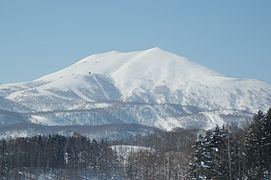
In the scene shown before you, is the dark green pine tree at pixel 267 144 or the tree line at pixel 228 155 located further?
the dark green pine tree at pixel 267 144

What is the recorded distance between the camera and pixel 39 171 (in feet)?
321

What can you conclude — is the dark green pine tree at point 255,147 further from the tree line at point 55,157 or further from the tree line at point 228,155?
the tree line at point 55,157

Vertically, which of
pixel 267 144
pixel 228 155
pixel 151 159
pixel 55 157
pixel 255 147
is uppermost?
pixel 55 157

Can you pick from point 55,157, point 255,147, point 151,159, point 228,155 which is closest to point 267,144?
point 255,147

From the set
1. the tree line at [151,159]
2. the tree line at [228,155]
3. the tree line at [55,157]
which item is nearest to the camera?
the tree line at [228,155]

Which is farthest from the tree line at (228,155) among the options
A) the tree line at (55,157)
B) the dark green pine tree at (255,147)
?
the tree line at (55,157)

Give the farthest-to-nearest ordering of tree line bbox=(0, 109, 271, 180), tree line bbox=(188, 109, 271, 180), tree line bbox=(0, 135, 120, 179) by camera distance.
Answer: tree line bbox=(0, 135, 120, 179) → tree line bbox=(0, 109, 271, 180) → tree line bbox=(188, 109, 271, 180)

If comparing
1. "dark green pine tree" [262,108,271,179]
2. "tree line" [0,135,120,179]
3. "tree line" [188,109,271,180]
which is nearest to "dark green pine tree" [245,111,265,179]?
"tree line" [188,109,271,180]

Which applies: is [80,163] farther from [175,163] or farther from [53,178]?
[175,163]

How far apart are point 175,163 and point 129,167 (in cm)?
861

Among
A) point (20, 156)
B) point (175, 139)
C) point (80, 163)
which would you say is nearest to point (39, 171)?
point (20, 156)

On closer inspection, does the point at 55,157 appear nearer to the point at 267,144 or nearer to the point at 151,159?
the point at 151,159

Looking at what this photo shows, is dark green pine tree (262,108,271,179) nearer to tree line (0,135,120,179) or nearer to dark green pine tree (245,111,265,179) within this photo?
dark green pine tree (245,111,265,179)

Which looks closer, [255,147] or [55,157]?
[255,147]
